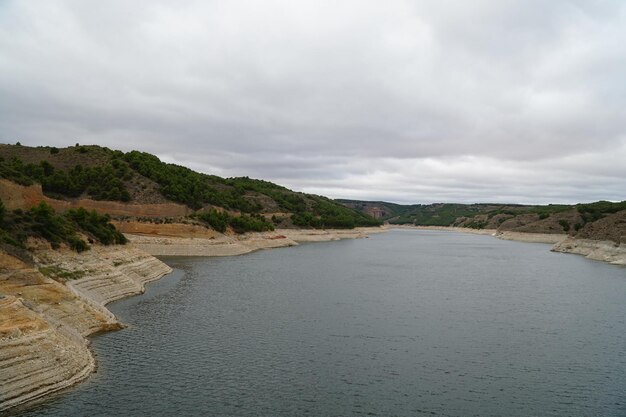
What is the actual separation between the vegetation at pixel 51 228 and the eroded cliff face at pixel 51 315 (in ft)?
3.80

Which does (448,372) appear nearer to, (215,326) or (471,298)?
(215,326)

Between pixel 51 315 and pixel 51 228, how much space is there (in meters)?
13.1

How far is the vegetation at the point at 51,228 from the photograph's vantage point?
30688 millimetres

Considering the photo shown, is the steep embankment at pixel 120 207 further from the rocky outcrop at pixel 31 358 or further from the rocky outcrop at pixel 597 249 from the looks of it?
the rocky outcrop at pixel 597 249

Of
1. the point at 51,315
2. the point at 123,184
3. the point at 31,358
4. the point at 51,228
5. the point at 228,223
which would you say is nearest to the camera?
the point at 31,358

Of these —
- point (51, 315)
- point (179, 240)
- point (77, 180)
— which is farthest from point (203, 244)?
point (51, 315)

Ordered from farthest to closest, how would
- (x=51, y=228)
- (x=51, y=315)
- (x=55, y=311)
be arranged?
(x=51, y=228) → (x=55, y=311) → (x=51, y=315)

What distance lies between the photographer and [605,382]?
20203 mm

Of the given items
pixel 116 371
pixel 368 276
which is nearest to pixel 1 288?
pixel 116 371

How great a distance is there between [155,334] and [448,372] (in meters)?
15.1

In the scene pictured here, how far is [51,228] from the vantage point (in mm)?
34594

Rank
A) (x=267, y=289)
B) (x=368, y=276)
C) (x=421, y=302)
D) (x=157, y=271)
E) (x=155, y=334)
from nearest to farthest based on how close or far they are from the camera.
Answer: (x=155, y=334) < (x=421, y=302) < (x=267, y=289) < (x=157, y=271) < (x=368, y=276)

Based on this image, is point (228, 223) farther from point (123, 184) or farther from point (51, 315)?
point (51, 315)

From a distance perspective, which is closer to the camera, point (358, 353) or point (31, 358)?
point (31, 358)
